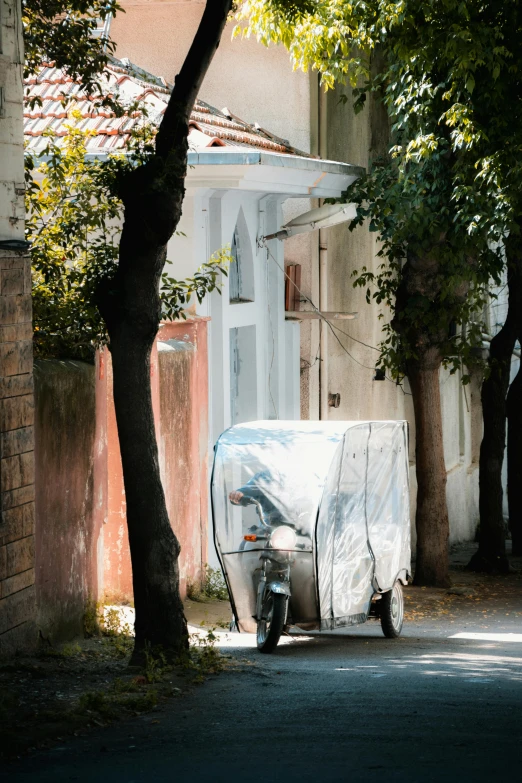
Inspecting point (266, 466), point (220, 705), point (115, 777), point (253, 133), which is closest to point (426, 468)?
point (253, 133)

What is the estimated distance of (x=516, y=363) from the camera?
25016 millimetres

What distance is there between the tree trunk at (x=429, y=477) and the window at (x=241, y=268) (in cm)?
259

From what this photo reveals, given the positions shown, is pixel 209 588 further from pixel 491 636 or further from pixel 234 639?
pixel 491 636

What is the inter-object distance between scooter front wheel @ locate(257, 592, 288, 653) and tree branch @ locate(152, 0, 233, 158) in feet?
11.6

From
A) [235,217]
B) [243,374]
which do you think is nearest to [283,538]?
[235,217]

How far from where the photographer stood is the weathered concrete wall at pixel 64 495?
359 inches

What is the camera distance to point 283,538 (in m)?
9.74

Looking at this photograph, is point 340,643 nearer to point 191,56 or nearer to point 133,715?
point 133,715

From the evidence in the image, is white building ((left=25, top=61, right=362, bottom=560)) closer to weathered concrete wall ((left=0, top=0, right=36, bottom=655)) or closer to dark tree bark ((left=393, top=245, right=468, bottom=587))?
A: dark tree bark ((left=393, top=245, right=468, bottom=587))

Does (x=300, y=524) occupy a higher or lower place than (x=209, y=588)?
higher

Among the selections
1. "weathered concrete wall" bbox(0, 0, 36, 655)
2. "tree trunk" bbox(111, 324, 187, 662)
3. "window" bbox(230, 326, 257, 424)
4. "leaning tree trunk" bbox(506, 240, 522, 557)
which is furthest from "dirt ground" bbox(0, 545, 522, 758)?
"leaning tree trunk" bbox(506, 240, 522, 557)

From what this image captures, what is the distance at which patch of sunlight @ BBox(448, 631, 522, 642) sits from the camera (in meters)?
11.4

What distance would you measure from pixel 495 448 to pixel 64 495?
10322 mm

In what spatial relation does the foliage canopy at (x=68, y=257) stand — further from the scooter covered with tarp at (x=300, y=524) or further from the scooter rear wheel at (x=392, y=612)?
the scooter rear wheel at (x=392, y=612)
